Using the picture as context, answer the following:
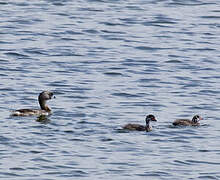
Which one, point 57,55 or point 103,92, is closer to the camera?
point 103,92

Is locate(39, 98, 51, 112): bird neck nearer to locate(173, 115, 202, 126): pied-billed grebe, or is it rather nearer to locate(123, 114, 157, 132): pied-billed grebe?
locate(123, 114, 157, 132): pied-billed grebe

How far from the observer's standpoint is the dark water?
25.2 m

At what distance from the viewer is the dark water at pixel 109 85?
82.8 feet

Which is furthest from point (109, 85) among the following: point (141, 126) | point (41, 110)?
point (141, 126)

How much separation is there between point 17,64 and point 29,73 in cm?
182

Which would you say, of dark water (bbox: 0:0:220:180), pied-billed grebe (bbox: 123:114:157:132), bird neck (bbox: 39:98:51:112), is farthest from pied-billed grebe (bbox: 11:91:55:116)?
pied-billed grebe (bbox: 123:114:157:132)

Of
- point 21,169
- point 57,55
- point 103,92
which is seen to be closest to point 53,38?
point 57,55

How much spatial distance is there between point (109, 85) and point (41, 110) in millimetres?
4409

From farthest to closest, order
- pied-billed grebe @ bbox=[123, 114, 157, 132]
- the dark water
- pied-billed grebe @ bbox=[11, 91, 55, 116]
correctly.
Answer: pied-billed grebe @ bbox=[11, 91, 55, 116] < pied-billed grebe @ bbox=[123, 114, 157, 132] < the dark water

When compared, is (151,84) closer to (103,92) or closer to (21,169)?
(103,92)

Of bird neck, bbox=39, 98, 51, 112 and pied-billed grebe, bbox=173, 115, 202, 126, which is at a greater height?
bird neck, bbox=39, 98, 51, 112

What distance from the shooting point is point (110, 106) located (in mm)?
30984

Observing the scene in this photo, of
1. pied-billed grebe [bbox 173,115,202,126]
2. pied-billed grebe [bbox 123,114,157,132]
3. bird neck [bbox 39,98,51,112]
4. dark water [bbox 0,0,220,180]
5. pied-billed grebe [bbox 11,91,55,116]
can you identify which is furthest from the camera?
bird neck [bbox 39,98,51,112]

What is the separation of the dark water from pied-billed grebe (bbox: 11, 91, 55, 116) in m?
0.19
